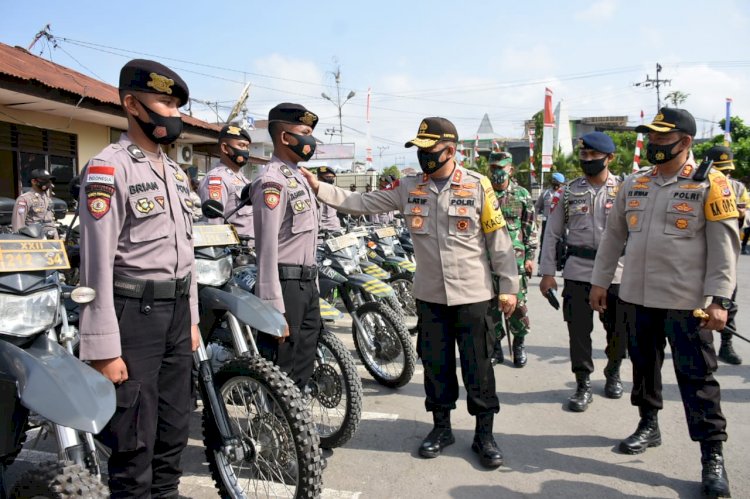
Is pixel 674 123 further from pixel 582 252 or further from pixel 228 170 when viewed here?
pixel 228 170

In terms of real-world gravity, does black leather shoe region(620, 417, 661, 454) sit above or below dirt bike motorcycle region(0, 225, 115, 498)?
below

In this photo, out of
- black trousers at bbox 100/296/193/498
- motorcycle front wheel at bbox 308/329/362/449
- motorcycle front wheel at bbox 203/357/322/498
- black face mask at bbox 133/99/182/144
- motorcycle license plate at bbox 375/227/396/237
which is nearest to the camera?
black trousers at bbox 100/296/193/498

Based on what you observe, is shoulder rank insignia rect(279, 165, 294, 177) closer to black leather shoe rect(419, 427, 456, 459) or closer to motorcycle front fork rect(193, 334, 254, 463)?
motorcycle front fork rect(193, 334, 254, 463)

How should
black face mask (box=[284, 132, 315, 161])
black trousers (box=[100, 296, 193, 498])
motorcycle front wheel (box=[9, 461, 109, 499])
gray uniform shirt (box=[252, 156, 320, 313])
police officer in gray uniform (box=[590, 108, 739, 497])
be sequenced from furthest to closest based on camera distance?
black face mask (box=[284, 132, 315, 161]) → gray uniform shirt (box=[252, 156, 320, 313]) → police officer in gray uniform (box=[590, 108, 739, 497]) → black trousers (box=[100, 296, 193, 498]) → motorcycle front wheel (box=[9, 461, 109, 499])

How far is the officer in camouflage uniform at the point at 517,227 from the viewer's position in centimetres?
515

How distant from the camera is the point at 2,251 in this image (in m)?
2.06

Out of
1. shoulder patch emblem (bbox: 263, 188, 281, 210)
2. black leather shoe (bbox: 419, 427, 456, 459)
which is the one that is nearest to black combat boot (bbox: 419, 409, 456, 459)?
black leather shoe (bbox: 419, 427, 456, 459)

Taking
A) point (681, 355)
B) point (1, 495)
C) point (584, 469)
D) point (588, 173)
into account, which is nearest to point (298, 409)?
point (1, 495)

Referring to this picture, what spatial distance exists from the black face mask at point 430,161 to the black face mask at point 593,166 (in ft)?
4.74

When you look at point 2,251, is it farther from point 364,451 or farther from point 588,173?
point 588,173

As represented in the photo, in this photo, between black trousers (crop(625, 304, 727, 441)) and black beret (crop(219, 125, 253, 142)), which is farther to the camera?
black beret (crop(219, 125, 253, 142))

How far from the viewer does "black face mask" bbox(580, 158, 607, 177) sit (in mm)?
4066

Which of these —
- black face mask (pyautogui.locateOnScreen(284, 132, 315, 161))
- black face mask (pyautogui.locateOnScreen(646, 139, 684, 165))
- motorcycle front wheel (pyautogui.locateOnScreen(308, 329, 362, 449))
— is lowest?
motorcycle front wheel (pyautogui.locateOnScreen(308, 329, 362, 449))

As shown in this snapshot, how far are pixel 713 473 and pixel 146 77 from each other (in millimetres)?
3276
